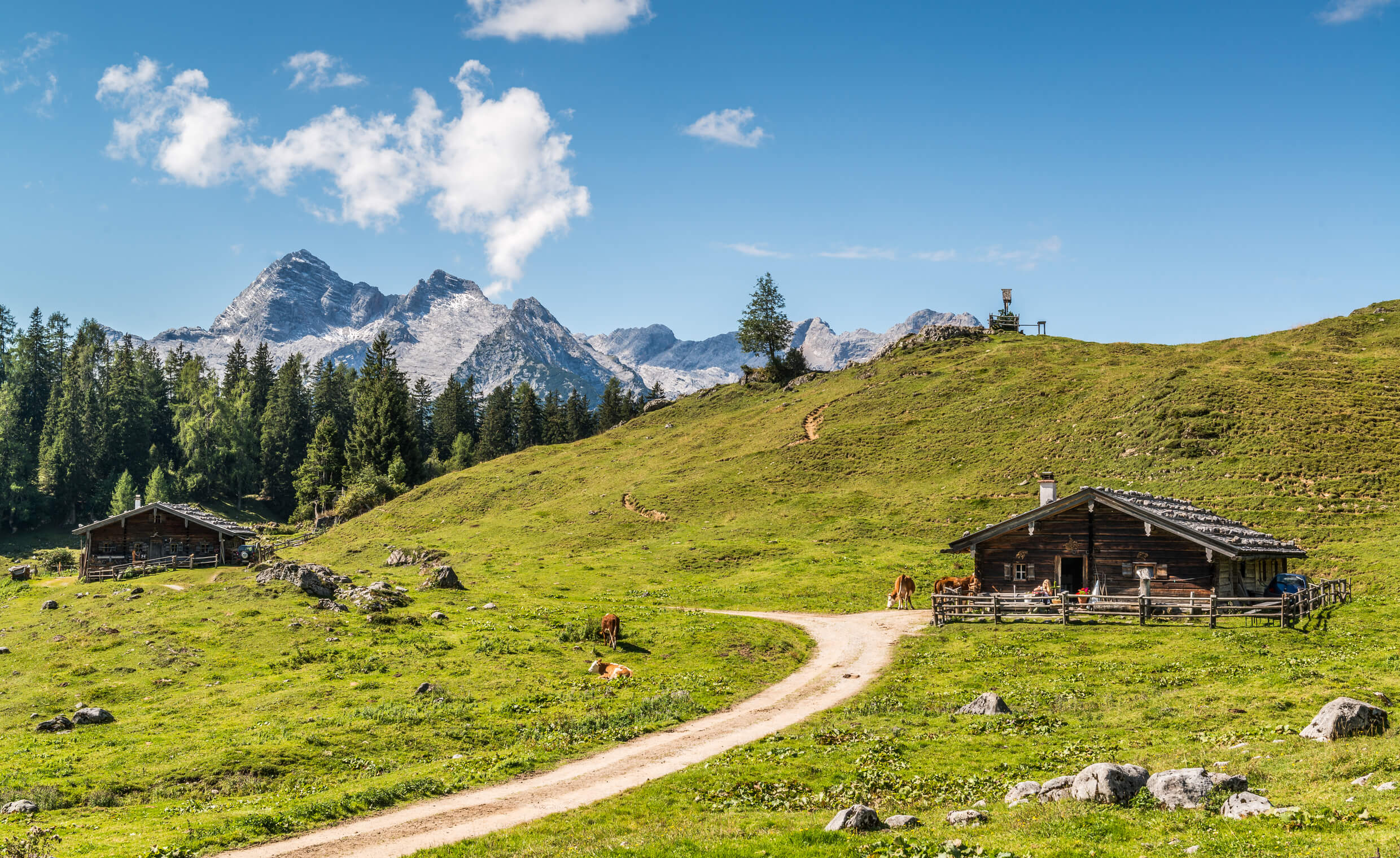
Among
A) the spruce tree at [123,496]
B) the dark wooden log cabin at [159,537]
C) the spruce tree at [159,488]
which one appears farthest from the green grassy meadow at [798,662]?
the spruce tree at [123,496]

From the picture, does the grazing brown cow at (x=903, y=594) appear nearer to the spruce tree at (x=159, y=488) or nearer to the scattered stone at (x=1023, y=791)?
the scattered stone at (x=1023, y=791)

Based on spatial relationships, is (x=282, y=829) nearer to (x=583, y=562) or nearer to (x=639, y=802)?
(x=639, y=802)

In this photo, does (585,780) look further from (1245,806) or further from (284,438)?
(284,438)

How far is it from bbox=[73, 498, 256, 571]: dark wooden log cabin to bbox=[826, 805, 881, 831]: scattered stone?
225 feet

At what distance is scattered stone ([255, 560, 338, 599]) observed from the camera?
46656 millimetres

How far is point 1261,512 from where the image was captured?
2425 inches

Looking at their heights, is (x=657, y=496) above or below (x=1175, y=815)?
above

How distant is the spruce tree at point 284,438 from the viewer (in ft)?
519

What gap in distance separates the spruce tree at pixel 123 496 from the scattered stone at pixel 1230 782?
14721cm

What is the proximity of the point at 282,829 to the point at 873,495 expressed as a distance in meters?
69.7

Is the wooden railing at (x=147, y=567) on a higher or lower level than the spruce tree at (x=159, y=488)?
lower

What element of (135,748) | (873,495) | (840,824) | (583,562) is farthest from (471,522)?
(840,824)

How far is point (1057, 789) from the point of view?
648 inches

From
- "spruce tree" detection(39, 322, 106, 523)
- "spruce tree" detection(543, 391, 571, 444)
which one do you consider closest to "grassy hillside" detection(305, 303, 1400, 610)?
"spruce tree" detection(543, 391, 571, 444)
